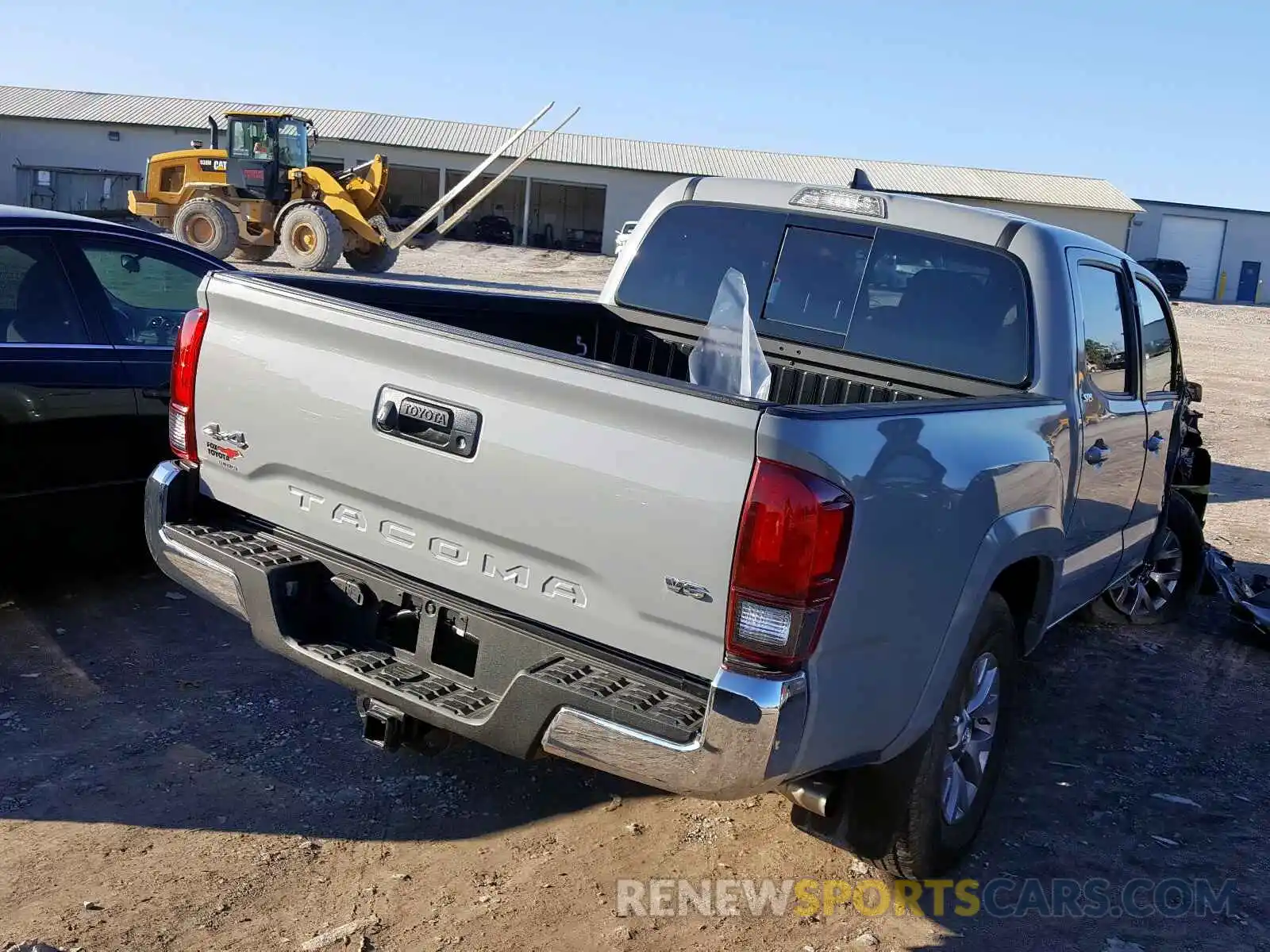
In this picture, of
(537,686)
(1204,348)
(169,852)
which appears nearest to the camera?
(537,686)

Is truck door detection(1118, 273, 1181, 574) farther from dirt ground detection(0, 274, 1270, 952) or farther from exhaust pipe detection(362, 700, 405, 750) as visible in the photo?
exhaust pipe detection(362, 700, 405, 750)

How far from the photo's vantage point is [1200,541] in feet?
21.6

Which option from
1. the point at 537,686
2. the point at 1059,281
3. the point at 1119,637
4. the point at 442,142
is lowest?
the point at 1119,637

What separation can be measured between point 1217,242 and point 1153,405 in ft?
178

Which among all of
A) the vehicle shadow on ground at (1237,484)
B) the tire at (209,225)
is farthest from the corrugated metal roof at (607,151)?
the vehicle shadow on ground at (1237,484)

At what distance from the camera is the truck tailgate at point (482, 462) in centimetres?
271

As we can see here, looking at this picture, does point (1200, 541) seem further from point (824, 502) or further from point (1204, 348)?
point (1204, 348)

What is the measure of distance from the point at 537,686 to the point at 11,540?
3.13 meters

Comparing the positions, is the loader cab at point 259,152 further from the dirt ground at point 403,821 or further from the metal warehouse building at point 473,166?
the dirt ground at point 403,821

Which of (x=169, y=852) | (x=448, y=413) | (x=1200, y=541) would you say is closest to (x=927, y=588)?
(x=448, y=413)

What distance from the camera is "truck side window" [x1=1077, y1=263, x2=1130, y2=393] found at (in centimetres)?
438

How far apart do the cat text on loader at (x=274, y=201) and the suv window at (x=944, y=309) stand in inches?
771

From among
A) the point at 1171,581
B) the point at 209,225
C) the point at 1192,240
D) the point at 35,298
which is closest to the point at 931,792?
the point at 1171,581

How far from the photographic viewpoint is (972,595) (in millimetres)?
3266
